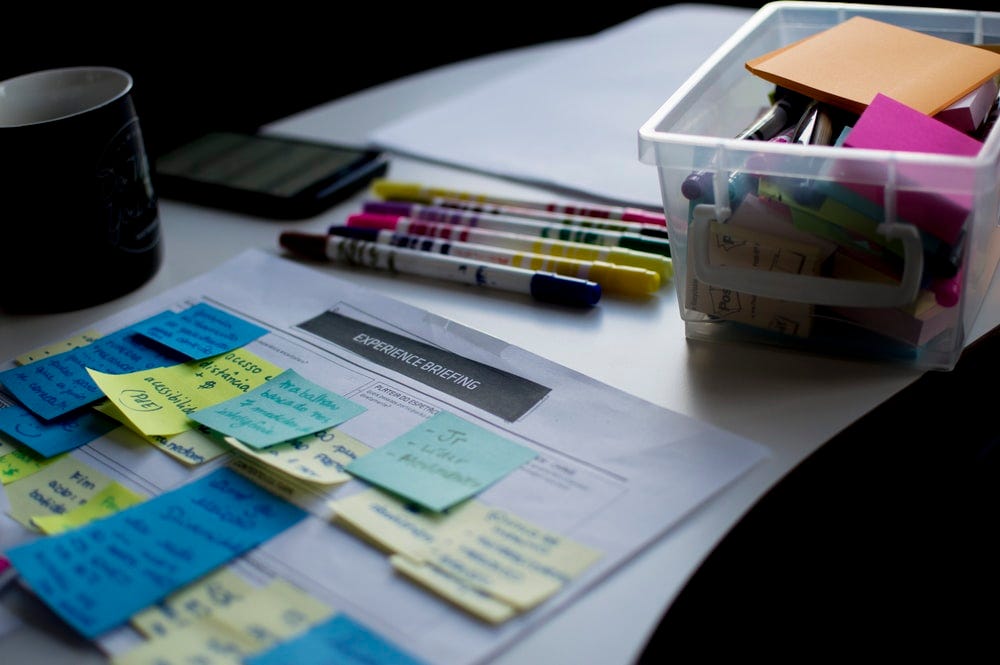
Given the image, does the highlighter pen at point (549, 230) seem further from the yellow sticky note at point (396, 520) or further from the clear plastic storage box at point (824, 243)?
the yellow sticky note at point (396, 520)

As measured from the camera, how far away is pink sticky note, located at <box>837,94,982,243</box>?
1.65 ft

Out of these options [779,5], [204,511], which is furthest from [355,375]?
Result: [779,5]

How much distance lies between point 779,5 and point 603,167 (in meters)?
0.19

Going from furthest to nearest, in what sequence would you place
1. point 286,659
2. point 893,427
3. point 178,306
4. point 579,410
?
point 893,427 → point 178,306 → point 579,410 → point 286,659

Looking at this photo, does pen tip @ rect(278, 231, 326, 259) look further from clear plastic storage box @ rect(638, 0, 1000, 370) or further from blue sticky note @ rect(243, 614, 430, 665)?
blue sticky note @ rect(243, 614, 430, 665)

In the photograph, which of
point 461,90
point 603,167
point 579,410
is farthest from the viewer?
point 461,90

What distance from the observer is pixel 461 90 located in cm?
109

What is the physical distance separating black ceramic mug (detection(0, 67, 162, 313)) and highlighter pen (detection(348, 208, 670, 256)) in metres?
0.22

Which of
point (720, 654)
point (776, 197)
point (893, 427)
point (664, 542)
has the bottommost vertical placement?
point (720, 654)

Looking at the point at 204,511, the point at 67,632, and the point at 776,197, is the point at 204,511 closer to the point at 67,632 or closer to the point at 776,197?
the point at 67,632

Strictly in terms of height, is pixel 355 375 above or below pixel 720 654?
above

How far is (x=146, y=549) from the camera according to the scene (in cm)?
47

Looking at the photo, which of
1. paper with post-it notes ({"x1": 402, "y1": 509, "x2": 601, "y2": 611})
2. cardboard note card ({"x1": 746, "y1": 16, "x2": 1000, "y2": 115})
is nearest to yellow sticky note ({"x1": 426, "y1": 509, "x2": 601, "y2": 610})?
paper with post-it notes ({"x1": 402, "y1": 509, "x2": 601, "y2": 611})

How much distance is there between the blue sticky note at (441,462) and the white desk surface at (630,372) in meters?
0.09
